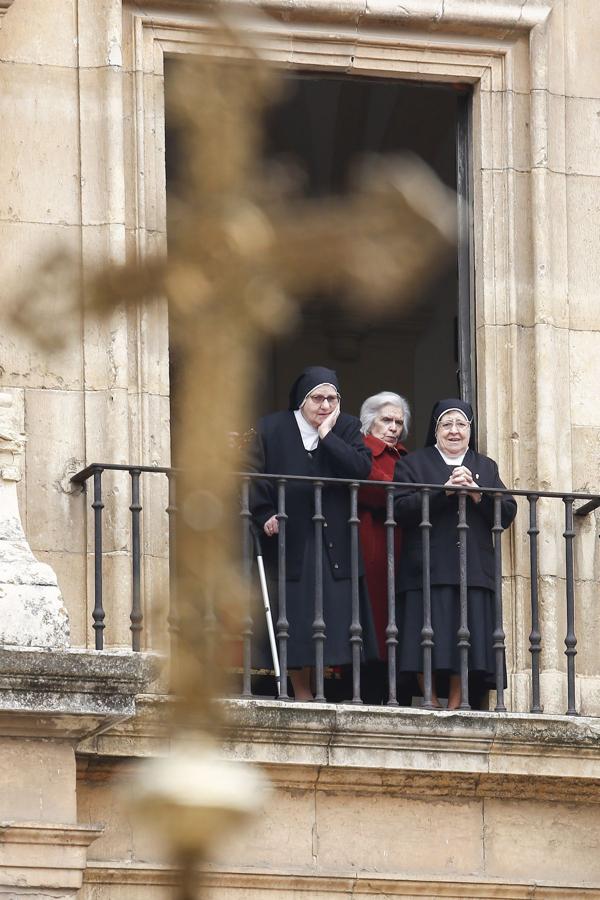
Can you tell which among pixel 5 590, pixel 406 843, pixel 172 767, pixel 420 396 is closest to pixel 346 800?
pixel 406 843

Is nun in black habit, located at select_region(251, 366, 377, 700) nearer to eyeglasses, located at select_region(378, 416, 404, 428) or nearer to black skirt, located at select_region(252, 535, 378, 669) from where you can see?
black skirt, located at select_region(252, 535, 378, 669)

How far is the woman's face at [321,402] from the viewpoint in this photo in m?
7.54

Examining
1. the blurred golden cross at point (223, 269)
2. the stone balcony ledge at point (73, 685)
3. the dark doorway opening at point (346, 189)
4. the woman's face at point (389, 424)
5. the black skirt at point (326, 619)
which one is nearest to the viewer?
the blurred golden cross at point (223, 269)

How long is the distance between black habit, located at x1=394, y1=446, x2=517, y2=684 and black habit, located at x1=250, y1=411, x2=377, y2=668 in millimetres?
143

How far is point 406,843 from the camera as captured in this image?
7.52 m

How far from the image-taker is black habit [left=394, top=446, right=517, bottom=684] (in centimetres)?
759

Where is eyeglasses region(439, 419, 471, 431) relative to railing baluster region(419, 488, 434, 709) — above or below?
above

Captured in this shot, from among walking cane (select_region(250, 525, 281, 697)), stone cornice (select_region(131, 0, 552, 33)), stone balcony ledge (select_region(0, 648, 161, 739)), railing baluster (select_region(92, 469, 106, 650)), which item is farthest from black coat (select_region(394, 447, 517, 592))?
stone cornice (select_region(131, 0, 552, 33))

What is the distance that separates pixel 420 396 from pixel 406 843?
4457mm

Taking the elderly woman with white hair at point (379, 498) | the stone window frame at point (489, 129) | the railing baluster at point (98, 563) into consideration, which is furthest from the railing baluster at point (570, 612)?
the railing baluster at point (98, 563)

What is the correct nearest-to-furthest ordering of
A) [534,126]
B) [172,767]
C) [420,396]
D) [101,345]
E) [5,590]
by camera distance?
[172,767]
[5,590]
[101,345]
[534,126]
[420,396]

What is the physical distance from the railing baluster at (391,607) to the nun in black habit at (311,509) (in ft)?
0.43

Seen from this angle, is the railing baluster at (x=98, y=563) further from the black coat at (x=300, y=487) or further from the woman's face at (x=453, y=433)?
the woman's face at (x=453, y=433)

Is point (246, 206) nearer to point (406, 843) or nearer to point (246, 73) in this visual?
point (246, 73)
